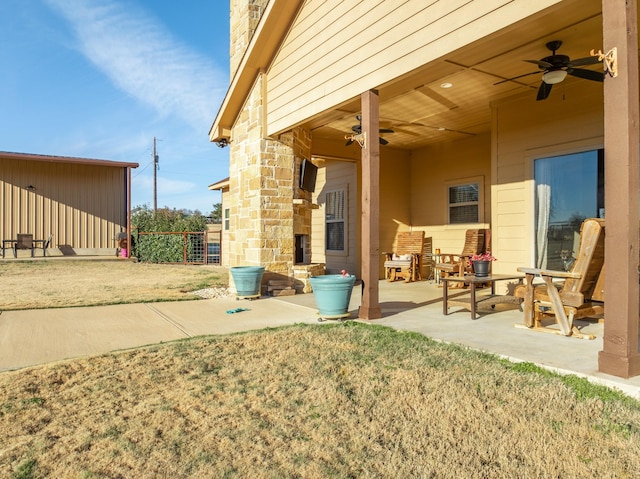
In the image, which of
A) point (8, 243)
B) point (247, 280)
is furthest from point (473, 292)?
point (8, 243)

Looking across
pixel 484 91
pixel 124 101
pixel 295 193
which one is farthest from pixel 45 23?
pixel 484 91

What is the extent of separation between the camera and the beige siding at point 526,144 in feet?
19.6

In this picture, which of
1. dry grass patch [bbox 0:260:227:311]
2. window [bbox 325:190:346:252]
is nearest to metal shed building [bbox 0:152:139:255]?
dry grass patch [bbox 0:260:227:311]

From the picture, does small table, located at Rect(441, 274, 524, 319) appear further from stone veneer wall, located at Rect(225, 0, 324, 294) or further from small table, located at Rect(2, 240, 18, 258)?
small table, located at Rect(2, 240, 18, 258)

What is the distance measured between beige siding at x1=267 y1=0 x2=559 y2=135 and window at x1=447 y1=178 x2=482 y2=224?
3994 mm

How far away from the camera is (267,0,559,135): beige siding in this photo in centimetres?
392

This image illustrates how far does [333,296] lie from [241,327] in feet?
3.43

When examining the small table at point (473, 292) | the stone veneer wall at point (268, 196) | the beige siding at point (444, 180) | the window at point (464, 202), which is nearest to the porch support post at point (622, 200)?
the small table at point (473, 292)

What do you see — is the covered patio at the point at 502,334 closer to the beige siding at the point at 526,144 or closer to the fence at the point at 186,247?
the beige siding at the point at 526,144

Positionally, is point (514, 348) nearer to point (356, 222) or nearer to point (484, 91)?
point (484, 91)

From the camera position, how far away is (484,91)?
6465mm

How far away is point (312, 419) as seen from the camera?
2.39 metres

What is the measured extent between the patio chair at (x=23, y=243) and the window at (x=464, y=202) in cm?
1443

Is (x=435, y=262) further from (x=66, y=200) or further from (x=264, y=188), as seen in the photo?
(x=66, y=200)
